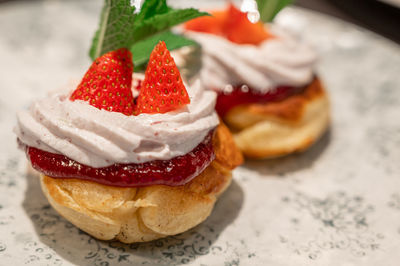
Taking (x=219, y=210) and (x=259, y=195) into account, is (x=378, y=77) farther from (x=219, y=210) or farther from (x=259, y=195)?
(x=219, y=210)

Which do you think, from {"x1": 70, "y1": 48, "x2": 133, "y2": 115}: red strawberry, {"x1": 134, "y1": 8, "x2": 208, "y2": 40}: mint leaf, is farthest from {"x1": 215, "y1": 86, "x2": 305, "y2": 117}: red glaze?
{"x1": 70, "y1": 48, "x2": 133, "y2": 115}: red strawberry

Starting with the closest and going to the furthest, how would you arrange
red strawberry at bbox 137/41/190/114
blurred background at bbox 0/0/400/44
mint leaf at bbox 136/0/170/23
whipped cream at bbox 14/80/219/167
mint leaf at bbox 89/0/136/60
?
1. whipped cream at bbox 14/80/219/167
2. red strawberry at bbox 137/41/190/114
3. mint leaf at bbox 89/0/136/60
4. mint leaf at bbox 136/0/170/23
5. blurred background at bbox 0/0/400/44

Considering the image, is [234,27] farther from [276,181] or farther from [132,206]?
[132,206]

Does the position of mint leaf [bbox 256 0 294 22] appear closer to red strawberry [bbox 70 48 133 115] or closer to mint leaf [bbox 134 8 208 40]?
mint leaf [bbox 134 8 208 40]

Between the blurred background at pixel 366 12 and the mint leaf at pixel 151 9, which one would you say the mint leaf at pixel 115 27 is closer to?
the mint leaf at pixel 151 9

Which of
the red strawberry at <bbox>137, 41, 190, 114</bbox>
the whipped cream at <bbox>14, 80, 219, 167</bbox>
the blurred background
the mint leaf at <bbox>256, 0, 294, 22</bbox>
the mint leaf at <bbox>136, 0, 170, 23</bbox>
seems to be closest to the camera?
the whipped cream at <bbox>14, 80, 219, 167</bbox>

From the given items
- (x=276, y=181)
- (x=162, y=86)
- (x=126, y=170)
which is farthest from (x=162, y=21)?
(x=276, y=181)
